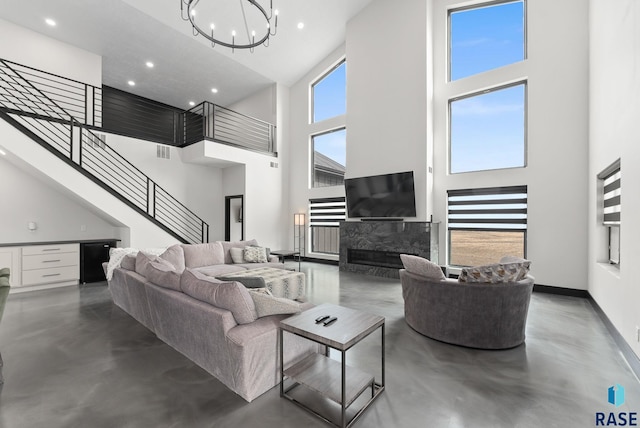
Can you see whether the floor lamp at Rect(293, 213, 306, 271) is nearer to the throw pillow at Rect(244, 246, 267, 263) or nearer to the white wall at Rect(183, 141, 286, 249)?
the white wall at Rect(183, 141, 286, 249)

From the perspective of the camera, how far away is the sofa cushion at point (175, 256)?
17.0ft

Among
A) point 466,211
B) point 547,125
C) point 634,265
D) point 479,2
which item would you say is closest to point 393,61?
point 479,2

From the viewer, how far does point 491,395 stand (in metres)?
2.21

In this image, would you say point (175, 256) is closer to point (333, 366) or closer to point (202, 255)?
point (202, 255)

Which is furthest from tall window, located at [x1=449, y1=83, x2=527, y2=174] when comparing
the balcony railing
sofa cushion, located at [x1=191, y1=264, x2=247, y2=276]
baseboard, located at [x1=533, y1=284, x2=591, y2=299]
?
the balcony railing

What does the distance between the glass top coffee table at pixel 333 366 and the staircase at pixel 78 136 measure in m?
5.53

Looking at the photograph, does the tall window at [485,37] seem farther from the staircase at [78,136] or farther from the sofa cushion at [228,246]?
the staircase at [78,136]

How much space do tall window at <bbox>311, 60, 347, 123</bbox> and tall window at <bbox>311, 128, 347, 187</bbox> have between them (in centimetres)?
62

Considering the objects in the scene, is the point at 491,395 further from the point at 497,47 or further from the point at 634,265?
the point at 497,47

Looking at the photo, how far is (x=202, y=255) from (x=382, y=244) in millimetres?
4162

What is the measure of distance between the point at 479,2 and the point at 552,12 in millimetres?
1513

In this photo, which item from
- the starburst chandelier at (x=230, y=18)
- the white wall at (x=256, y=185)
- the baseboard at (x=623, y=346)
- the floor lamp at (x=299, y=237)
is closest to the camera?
the baseboard at (x=623, y=346)

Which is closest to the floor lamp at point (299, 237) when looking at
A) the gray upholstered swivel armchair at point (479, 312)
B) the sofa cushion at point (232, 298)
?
the gray upholstered swivel armchair at point (479, 312)

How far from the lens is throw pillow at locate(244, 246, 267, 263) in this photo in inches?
238
